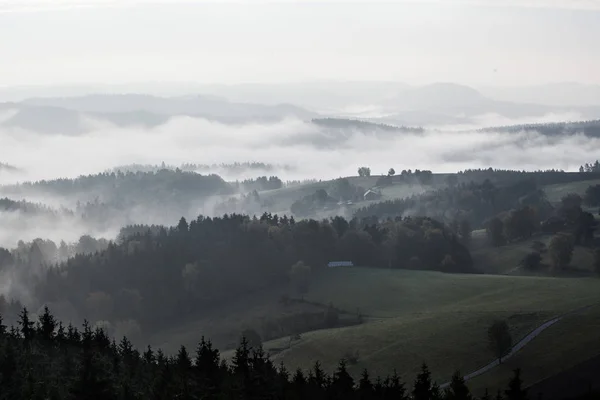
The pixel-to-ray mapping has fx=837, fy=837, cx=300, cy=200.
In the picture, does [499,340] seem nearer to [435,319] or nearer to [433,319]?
[435,319]

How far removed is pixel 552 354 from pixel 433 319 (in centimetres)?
3266

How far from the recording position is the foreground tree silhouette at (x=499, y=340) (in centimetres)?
12681

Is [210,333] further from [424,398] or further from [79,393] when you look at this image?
[79,393]

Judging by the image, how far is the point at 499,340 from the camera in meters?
128

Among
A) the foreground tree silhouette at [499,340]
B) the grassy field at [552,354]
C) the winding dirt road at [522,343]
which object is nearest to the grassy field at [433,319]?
the winding dirt road at [522,343]

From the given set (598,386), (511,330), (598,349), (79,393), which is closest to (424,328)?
(511,330)

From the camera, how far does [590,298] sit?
514ft

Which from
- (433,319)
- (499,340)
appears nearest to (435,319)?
(433,319)

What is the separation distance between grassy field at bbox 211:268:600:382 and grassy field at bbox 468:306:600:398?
5292mm

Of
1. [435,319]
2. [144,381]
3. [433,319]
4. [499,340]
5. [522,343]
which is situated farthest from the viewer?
[433,319]

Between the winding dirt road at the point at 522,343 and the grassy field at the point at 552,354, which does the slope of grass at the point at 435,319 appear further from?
the grassy field at the point at 552,354

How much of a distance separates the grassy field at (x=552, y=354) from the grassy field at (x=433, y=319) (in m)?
5.29

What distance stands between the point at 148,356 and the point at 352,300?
265 ft

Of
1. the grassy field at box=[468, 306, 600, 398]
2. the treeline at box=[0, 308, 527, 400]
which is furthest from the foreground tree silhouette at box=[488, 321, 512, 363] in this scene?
the treeline at box=[0, 308, 527, 400]
